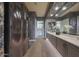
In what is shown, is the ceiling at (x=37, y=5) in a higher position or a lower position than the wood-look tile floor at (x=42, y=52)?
higher

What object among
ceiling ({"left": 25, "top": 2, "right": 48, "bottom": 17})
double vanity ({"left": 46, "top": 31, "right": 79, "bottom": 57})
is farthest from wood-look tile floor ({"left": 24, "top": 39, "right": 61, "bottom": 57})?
ceiling ({"left": 25, "top": 2, "right": 48, "bottom": 17})

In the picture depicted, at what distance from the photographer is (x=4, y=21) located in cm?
287

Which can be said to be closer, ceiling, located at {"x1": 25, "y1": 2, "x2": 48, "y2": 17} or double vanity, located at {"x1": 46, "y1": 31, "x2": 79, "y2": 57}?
double vanity, located at {"x1": 46, "y1": 31, "x2": 79, "y2": 57}

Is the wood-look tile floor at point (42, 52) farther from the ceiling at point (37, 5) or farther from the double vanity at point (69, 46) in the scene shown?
the ceiling at point (37, 5)

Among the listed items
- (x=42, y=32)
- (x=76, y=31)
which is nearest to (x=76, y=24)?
(x=76, y=31)

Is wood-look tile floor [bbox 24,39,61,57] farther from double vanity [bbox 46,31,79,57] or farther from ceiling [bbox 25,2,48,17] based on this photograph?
ceiling [bbox 25,2,48,17]

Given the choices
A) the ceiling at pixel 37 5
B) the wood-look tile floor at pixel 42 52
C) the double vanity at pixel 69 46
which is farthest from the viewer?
the ceiling at pixel 37 5

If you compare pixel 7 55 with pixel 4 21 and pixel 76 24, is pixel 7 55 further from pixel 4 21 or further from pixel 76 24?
pixel 76 24

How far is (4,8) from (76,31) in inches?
101

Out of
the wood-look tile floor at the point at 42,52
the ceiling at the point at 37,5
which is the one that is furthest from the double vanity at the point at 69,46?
the ceiling at the point at 37,5

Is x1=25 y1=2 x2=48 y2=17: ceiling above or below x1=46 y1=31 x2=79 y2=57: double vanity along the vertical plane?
above

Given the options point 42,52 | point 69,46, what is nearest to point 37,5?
point 42,52

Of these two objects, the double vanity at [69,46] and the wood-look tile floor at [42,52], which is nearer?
the double vanity at [69,46]

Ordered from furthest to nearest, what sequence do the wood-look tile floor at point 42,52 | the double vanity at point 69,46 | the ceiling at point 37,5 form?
the ceiling at point 37,5 < the wood-look tile floor at point 42,52 < the double vanity at point 69,46
